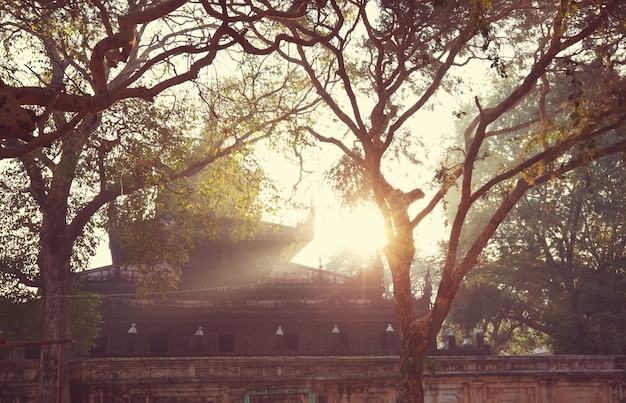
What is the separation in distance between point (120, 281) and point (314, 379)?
1317 centimetres

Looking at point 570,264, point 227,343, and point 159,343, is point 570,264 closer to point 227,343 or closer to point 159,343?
point 227,343

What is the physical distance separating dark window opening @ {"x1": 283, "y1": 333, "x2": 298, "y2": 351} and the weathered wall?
10355 millimetres

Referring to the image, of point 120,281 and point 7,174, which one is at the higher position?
point 7,174

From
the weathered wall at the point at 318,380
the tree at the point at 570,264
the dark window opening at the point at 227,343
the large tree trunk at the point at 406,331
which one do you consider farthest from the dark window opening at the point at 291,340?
the large tree trunk at the point at 406,331

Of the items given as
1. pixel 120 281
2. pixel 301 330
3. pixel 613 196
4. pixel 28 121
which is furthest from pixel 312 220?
pixel 28 121

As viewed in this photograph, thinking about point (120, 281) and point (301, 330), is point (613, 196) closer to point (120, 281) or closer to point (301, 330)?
point (301, 330)

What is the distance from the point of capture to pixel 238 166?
14.9m

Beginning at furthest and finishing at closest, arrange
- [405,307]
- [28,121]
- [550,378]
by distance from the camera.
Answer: [550,378] < [405,307] < [28,121]

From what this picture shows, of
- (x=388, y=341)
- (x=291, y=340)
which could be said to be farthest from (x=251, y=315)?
(x=388, y=341)

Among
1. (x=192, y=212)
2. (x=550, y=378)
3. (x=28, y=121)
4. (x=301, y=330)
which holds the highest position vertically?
(x=192, y=212)

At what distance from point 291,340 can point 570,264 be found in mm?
12368

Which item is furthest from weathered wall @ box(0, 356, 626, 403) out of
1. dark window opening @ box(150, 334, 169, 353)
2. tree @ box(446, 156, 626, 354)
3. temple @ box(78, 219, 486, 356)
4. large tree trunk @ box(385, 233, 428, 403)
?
dark window opening @ box(150, 334, 169, 353)

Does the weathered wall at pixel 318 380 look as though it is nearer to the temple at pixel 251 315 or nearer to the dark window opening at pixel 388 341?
the temple at pixel 251 315

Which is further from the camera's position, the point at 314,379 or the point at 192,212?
the point at 192,212
